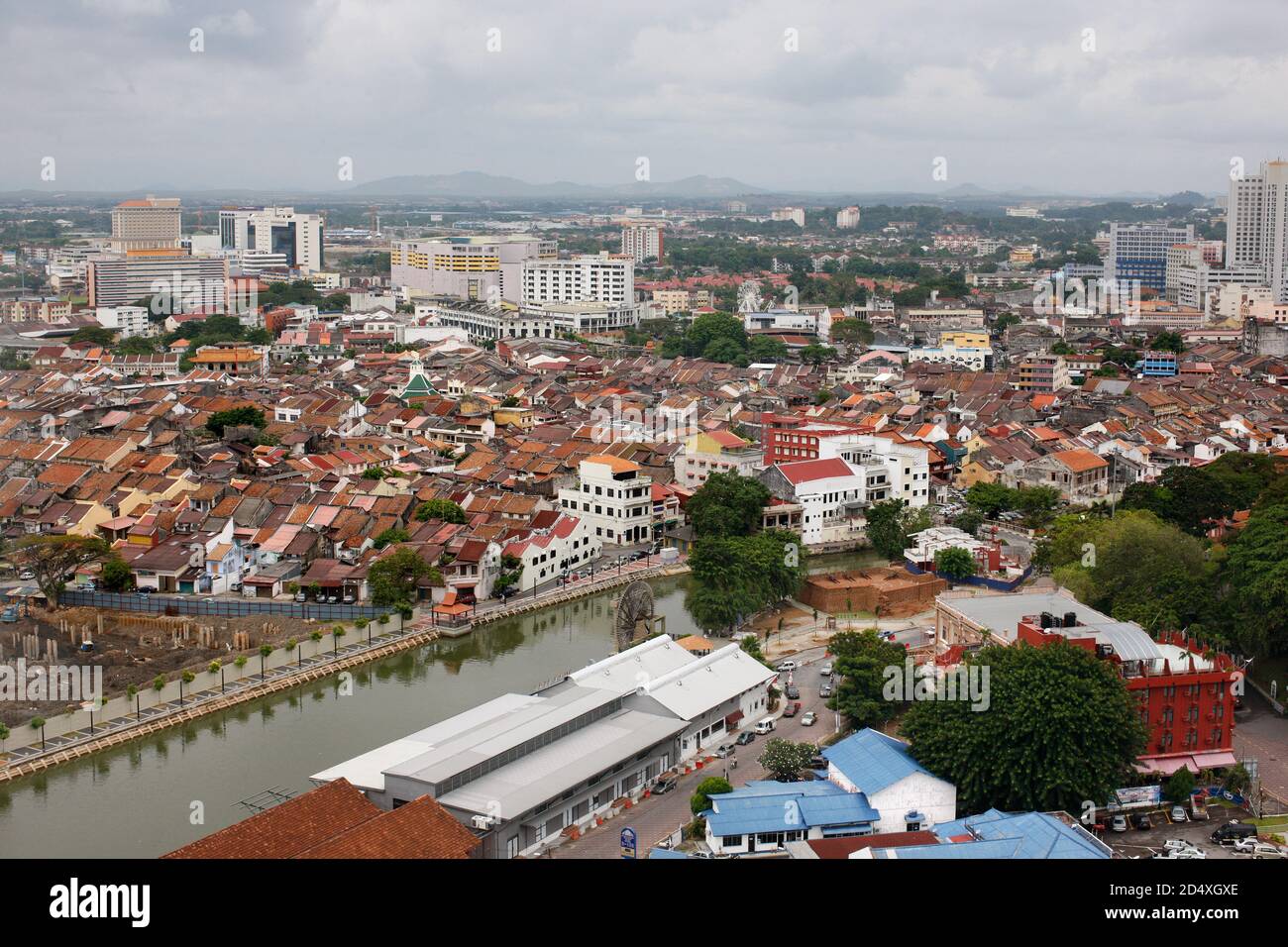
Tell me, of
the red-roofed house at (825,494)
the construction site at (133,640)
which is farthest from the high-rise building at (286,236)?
the construction site at (133,640)

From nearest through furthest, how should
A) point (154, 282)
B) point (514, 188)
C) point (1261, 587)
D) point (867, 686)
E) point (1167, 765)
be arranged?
point (1167, 765)
point (867, 686)
point (1261, 587)
point (154, 282)
point (514, 188)

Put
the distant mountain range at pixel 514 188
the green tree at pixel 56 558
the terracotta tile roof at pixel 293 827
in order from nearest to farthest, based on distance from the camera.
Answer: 1. the terracotta tile roof at pixel 293 827
2. the green tree at pixel 56 558
3. the distant mountain range at pixel 514 188

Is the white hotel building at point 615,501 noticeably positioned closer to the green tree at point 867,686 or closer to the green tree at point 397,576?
the green tree at point 397,576

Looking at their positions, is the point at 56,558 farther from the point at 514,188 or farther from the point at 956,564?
the point at 514,188

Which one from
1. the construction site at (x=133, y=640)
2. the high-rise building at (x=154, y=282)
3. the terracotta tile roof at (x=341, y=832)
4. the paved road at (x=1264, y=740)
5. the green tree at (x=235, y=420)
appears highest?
the high-rise building at (x=154, y=282)

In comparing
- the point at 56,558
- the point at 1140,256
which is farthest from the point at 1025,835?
the point at 1140,256
